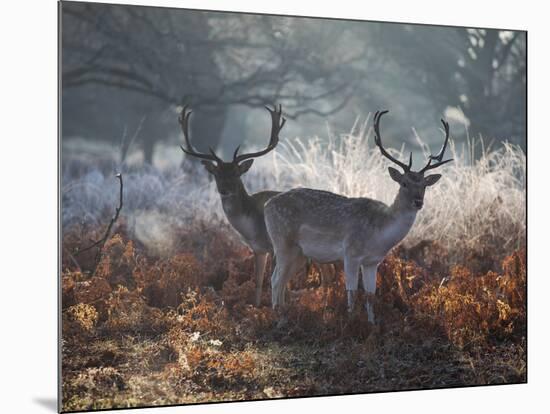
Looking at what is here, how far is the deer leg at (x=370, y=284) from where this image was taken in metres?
6.59

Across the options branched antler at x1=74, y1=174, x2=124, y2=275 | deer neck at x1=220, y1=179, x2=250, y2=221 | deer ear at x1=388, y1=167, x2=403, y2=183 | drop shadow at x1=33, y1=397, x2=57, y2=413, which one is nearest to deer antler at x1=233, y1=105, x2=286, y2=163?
deer neck at x1=220, y1=179, x2=250, y2=221

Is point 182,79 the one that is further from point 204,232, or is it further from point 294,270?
point 294,270

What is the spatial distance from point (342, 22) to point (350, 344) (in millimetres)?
2152

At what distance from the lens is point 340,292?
→ 6.61 meters

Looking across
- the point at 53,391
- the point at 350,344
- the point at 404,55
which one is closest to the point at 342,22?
the point at 404,55

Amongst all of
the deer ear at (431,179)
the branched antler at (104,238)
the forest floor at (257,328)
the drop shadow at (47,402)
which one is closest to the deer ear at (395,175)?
the deer ear at (431,179)

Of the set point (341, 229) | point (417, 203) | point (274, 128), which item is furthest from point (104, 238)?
point (417, 203)

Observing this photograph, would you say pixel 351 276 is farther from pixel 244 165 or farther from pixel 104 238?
pixel 104 238

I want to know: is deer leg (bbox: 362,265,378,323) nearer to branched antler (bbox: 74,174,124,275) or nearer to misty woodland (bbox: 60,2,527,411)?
misty woodland (bbox: 60,2,527,411)

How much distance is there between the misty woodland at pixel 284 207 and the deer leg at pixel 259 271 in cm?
1

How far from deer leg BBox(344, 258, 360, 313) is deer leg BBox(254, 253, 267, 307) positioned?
0.54 m

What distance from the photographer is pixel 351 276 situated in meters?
6.50

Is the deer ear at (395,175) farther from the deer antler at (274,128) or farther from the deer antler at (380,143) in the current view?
the deer antler at (274,128)

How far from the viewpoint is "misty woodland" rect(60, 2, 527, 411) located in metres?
6.10
